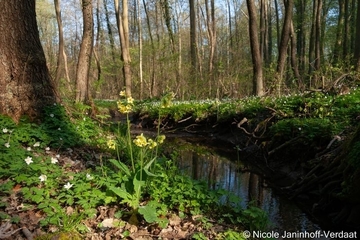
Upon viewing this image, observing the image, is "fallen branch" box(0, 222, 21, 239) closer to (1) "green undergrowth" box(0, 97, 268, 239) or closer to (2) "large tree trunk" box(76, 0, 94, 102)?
(1) "green undergrowth" box(0, 97, 268, 239)

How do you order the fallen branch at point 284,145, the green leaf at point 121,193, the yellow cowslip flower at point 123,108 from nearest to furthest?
the green leaf at point 121,193 → the yellow cowslip flower at point 123,108 → the fallen branch at point 284,145

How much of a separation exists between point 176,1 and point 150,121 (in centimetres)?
2161

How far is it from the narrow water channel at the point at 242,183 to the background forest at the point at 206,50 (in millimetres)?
3702

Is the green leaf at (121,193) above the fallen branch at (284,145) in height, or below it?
above

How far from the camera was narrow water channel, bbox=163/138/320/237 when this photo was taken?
355cm

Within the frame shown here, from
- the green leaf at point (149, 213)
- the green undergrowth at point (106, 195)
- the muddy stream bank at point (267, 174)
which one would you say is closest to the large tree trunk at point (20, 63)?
the green undergrowth at point (106, 195)

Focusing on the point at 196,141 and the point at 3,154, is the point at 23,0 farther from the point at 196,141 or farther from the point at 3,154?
the point at 196,141

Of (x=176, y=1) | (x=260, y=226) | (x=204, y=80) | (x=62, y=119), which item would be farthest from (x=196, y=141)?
(x=176, y=1)

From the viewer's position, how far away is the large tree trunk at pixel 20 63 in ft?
14.1

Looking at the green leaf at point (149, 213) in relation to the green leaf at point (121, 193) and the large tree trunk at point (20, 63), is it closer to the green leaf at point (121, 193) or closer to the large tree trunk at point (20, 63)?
the green leaf at point (121, 193)

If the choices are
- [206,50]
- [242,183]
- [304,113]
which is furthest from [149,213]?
[206,50]

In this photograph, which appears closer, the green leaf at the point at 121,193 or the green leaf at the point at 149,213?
the green leaf at the point at 149,213

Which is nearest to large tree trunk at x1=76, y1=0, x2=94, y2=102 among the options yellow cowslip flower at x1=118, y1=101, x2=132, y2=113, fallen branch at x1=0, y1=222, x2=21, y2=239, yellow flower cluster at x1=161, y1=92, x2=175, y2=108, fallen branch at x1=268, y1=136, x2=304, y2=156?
fallen branch at x1=268, y1=136, x2=304, y2=156

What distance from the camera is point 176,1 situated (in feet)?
99.0
